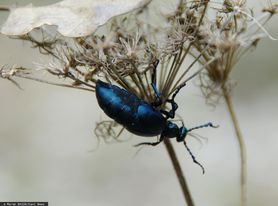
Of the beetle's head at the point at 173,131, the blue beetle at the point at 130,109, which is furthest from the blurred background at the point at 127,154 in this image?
the blue beetle at the point at 130,109

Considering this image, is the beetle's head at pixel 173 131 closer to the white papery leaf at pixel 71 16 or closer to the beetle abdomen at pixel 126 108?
the beetle abdomen at pixel 126 108

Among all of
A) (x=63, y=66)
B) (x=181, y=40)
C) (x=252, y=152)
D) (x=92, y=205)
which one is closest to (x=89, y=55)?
(x=63, y=66)

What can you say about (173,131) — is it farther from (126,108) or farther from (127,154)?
(127,154)

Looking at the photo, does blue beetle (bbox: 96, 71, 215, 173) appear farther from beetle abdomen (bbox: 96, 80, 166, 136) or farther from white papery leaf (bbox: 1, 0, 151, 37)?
white papery leaf (bbox: 1, 0, 151, 37)

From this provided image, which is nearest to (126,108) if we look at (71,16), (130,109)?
(130,109)

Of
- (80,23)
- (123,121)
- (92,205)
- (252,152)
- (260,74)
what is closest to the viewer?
(80,23)

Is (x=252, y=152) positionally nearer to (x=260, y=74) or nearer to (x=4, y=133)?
(x=260, y=74)

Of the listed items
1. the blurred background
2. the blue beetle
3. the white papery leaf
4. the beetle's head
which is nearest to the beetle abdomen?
the blue beetle
